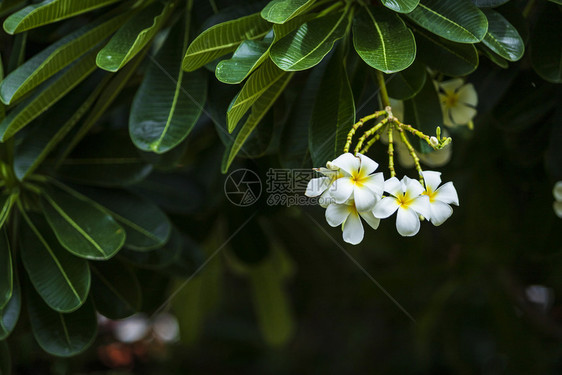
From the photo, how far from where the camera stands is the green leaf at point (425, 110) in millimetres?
963

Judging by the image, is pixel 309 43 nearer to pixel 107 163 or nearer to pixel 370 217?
pixel 370 217

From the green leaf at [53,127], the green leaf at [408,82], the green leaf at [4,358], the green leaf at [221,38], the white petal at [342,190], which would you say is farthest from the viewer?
the green leaf at [4,358]

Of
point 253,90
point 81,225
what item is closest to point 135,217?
point 81,225

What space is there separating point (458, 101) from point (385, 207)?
435 millimetres

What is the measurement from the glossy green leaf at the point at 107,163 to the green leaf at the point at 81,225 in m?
0.05

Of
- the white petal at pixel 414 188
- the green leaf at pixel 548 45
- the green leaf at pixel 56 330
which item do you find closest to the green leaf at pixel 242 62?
the white petal at pixel 414 188

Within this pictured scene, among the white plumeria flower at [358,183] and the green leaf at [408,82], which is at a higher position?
the white plumeria flower at [358,183]

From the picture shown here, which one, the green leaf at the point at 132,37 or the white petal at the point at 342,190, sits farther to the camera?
the green leaf at the point at 132,37

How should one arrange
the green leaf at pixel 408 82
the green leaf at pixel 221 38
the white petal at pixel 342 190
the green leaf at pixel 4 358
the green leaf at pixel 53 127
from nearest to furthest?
1. the white petal at pixel 342 190
2. the green leaf at pixel 221 38
3. the green leaf at pixel 408 82
4. the green leaf at pixel 53 127
5. the green leaf at pixel 4 358

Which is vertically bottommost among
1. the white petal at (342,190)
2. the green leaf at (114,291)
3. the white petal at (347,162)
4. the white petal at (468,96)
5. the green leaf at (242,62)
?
the green leaf at (114,291)

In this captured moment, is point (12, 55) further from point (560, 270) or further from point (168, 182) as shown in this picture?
point (560, 270)

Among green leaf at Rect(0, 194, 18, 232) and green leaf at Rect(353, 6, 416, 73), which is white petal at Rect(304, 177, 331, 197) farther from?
green leaf at Rect(0, 194, 18, 232)

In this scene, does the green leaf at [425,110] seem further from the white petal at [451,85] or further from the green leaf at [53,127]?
the green leaf at [53,127]

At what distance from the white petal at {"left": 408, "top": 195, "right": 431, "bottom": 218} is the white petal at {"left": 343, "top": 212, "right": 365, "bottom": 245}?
7 centimetres
